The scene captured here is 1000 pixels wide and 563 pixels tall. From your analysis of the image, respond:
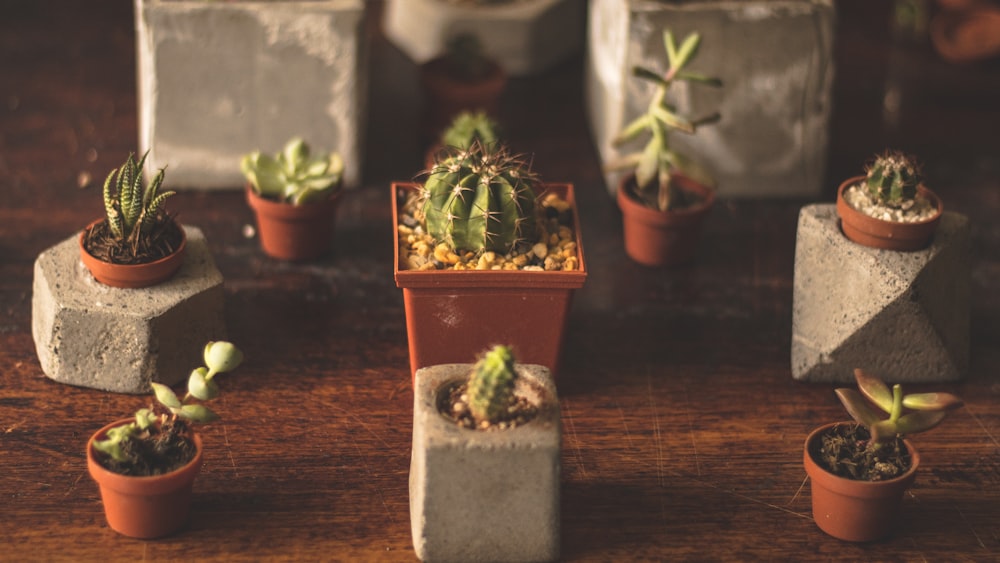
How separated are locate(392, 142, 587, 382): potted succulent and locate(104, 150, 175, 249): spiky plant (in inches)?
21.4

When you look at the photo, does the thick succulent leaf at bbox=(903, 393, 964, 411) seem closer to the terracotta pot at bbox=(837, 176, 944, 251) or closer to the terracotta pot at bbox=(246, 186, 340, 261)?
the terracotta pot at bbox=(837, 176, 944, 251)

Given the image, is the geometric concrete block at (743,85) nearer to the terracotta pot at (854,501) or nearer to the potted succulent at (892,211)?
the potted succulent at (892,211)

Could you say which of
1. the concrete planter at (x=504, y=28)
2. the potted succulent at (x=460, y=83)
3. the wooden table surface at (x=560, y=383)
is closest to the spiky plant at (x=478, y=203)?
the wooden table surface at (x=560, y=383)

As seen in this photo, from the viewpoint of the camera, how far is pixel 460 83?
13.6 feet

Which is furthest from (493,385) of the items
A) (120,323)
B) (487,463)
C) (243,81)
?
(243,81)

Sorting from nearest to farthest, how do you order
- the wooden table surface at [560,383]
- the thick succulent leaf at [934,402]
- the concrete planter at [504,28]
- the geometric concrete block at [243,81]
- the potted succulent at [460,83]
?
1. the thick succulent leaf at [934,402]
2. the wooden table surface at [560,383]
3. the geometric concrete block at [243,81]
4. the potted succulent at [460,83]
5. the concrete planter at [504,28]

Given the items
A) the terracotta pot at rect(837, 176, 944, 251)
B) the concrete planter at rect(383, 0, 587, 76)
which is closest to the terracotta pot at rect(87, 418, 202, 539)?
the terracotta pot at rect(837, 176, 944, 251)

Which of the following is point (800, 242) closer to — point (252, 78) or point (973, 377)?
point (973, 377)

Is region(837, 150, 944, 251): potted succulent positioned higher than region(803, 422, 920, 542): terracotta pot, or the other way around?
region(837, 150, 944, 251): potted succulent

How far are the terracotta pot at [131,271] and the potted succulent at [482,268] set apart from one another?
514mm

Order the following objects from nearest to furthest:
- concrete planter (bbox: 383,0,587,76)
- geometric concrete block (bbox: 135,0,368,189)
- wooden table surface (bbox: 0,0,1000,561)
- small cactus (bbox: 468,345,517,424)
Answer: small cactus (bbox: 468,345,517,424), wooden table surface (bbox: 0,0,1000,561), geometric concrete block (bbox: 135,0,368,189), concrete planter (bbox: 383,0,587,76)

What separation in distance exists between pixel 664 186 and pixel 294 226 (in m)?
0.96

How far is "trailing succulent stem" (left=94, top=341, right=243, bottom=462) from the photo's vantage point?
8.61 feet

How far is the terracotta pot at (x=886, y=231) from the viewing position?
3086mm
